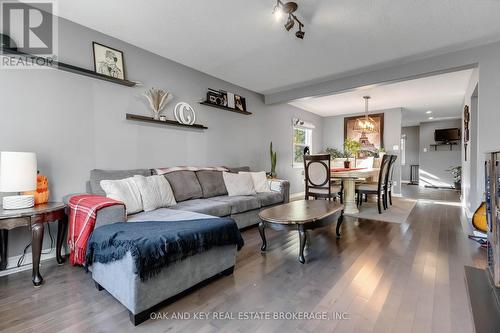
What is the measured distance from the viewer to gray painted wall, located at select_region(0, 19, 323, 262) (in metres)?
2.26

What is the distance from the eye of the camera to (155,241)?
1.49m

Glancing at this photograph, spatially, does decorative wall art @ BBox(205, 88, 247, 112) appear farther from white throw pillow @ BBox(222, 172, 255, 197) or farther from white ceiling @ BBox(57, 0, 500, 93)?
white throw pillow @ BBox(222, 172, 255, 197)

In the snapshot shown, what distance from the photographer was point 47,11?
2373mm

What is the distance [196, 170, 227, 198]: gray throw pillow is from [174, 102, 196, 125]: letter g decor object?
0.83m


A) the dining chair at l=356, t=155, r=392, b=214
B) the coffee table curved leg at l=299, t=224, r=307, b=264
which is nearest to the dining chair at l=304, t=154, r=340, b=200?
the dining chair at l=356, t=155, r=392, b=214

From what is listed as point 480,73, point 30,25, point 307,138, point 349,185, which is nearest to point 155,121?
point 30,25

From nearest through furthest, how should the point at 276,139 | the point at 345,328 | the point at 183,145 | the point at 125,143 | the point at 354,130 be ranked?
the point at 345,328
the point at 125,143
the point at 183,145
the point at 276,139
the point at 354,130

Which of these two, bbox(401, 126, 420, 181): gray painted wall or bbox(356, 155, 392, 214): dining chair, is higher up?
bbox(401, 126, 420, 181): gray painted wall

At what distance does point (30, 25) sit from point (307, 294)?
11.6 feet

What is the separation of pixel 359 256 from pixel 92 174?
9.85 ft

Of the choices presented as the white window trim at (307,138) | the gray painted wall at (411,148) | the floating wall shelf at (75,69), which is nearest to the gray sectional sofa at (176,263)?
the floating wall shelf at (75,69)

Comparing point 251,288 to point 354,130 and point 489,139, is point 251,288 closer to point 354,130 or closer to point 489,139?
point 489,139

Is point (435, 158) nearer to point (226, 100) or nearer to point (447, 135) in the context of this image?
point (447, 135)

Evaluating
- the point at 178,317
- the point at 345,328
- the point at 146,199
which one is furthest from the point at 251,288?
the point at 146,199
